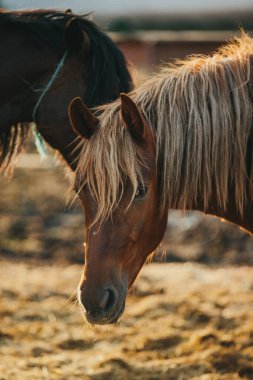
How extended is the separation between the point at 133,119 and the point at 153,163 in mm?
212

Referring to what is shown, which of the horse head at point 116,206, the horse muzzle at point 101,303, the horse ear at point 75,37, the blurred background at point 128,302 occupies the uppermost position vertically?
the horse ear at point 75,37

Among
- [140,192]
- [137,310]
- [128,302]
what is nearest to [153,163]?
[140,192]

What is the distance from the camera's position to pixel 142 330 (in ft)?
15.4

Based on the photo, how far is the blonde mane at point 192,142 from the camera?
3061 millimetres

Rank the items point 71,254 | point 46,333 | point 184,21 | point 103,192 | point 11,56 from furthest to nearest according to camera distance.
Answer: point 184,21 < point 71,254 < point 46,333 < point 11,56 < point 103,192

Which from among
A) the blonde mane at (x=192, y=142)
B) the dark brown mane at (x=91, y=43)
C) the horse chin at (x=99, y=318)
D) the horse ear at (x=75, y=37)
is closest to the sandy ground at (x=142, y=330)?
the horse chin at (x=99, y=318)

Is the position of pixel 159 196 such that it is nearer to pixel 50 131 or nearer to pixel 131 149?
pixel 131 149

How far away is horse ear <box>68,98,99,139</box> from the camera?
3125 mm

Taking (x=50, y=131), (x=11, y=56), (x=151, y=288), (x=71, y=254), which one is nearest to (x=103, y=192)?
(x=50, y=131)

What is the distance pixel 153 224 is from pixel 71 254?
3487mm

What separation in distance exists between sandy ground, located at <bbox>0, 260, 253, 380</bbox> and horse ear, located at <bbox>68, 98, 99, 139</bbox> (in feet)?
4.98

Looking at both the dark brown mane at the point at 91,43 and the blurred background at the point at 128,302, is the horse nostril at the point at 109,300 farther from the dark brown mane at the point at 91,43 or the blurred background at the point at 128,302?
the dark brown mane at the point at 91,43

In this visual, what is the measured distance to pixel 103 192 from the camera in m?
2.98

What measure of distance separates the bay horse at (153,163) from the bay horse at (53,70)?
1070 mm
